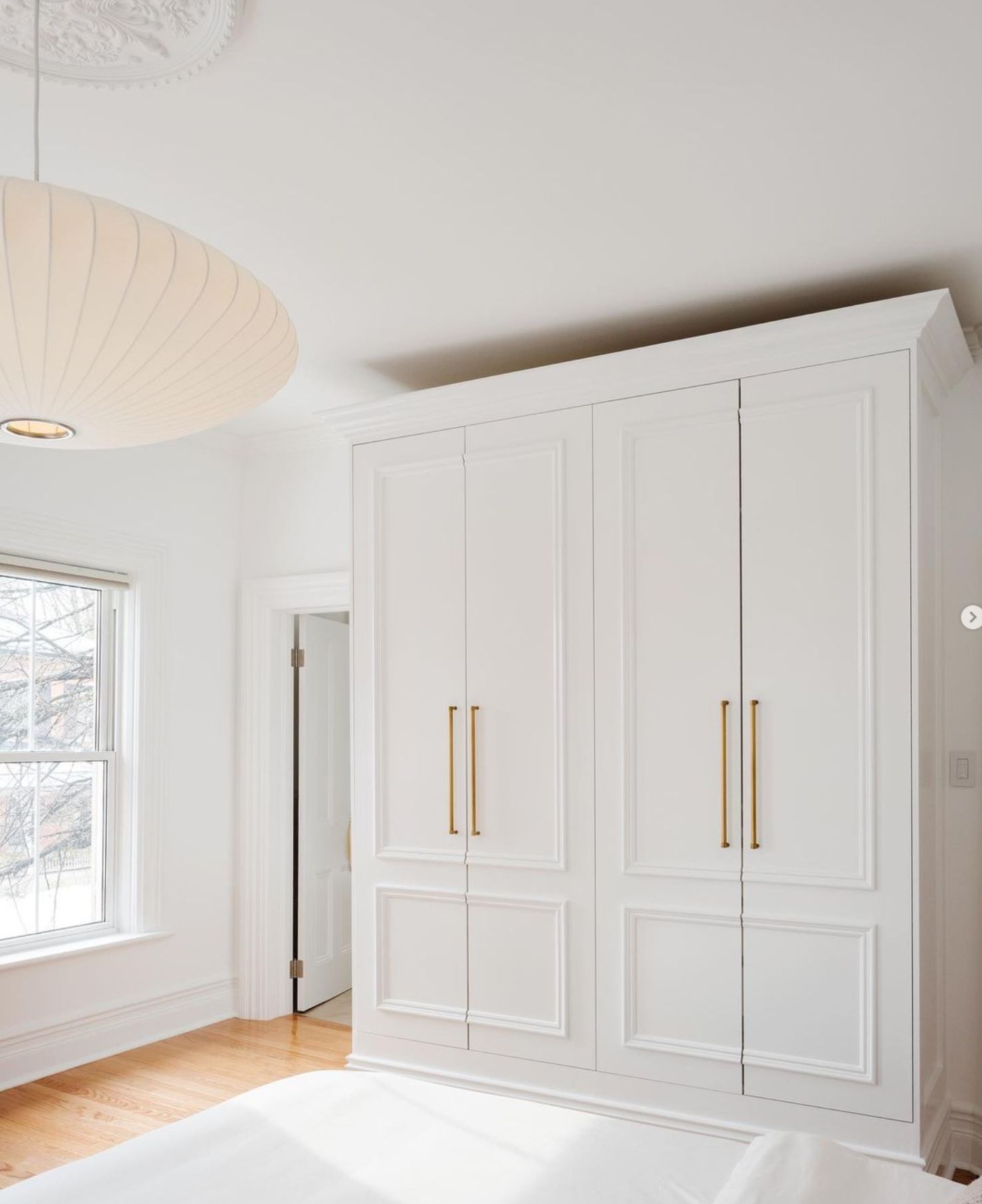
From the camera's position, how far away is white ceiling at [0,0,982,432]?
2.02 meters

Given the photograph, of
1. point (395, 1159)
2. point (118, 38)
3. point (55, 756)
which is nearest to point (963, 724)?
point (395, 1159)

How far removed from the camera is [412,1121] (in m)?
2.11

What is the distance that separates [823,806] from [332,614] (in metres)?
2.90

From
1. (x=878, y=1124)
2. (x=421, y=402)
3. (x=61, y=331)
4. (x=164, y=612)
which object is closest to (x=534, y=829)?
(x=878, y=1124)

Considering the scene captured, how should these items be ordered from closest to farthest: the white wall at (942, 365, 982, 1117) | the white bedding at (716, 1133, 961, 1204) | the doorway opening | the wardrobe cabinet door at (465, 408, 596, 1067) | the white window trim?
the white bedding at (716, 1133, 961, 1204) → the white wall at (942, 365, 982, 1117) → the wardrobe cabinet door at (465, 408, 596, 1067) → the white window trim → the doorway opening

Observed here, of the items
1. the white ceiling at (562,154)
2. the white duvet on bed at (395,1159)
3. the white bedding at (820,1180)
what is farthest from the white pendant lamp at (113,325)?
the white bedding at (820,1180)

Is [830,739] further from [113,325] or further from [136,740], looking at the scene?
[136,740]

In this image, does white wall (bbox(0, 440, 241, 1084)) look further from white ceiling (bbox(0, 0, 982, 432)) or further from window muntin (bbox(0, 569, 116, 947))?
white ceiling (bbox(0, 0, 982, 432))

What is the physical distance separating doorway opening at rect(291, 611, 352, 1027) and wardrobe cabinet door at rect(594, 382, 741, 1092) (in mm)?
1908

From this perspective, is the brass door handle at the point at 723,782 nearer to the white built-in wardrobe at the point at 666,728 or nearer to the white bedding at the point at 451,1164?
the white built-in wardrobe at the point at 666,728

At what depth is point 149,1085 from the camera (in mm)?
3834

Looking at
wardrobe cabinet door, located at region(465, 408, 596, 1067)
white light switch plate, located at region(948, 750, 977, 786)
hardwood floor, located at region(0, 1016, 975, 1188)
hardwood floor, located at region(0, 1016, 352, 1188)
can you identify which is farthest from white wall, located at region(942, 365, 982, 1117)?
hardwood floor, located at region(0, 1016, 352, 1188)

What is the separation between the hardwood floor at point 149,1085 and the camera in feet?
10.8

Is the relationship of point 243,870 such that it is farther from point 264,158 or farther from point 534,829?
point 264,158
